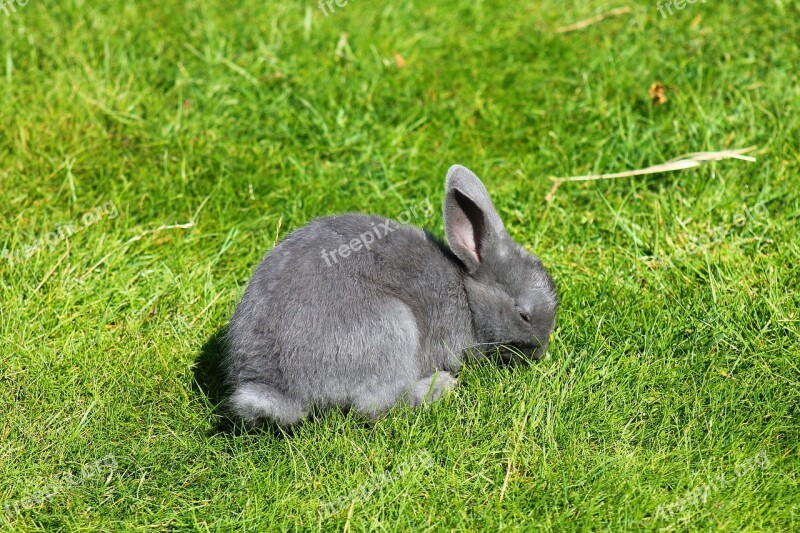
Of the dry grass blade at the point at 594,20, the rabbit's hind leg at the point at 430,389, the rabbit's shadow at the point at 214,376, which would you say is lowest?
the rabbit's hind leg at the point at 430,389

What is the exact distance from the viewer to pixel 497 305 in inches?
182

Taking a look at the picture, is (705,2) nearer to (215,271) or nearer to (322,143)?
(322,143)

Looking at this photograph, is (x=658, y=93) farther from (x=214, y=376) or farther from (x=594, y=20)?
(x=214, y=376)

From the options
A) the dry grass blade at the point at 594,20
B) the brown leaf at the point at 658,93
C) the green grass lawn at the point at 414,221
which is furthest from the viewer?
the dry grass blade at the point at 594,20

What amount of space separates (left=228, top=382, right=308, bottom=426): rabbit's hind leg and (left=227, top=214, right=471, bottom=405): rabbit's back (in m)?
0.04

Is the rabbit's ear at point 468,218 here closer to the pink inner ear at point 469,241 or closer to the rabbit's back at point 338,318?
the pink inner ear at point 469,241

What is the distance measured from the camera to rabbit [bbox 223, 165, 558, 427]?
4.11 m

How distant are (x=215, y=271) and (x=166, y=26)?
7.99 ft

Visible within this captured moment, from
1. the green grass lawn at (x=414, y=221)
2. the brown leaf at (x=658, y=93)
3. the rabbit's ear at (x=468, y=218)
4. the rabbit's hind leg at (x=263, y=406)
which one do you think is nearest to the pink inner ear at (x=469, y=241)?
the rabbit's ear at (x=468, y=218)

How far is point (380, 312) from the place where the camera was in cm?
421

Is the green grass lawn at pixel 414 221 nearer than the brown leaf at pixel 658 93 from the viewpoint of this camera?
Yes

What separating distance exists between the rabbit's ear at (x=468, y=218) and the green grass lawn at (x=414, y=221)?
58 centimetres

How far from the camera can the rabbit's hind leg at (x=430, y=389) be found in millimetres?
4270

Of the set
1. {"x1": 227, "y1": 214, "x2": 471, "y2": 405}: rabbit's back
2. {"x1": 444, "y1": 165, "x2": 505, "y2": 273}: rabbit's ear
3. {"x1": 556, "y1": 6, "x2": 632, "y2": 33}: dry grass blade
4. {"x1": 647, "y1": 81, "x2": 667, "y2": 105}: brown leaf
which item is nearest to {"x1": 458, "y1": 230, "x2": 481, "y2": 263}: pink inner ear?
{"x1": 444, "y1": 165, "x2": 505, "y2": 273}: rabbit's ear
